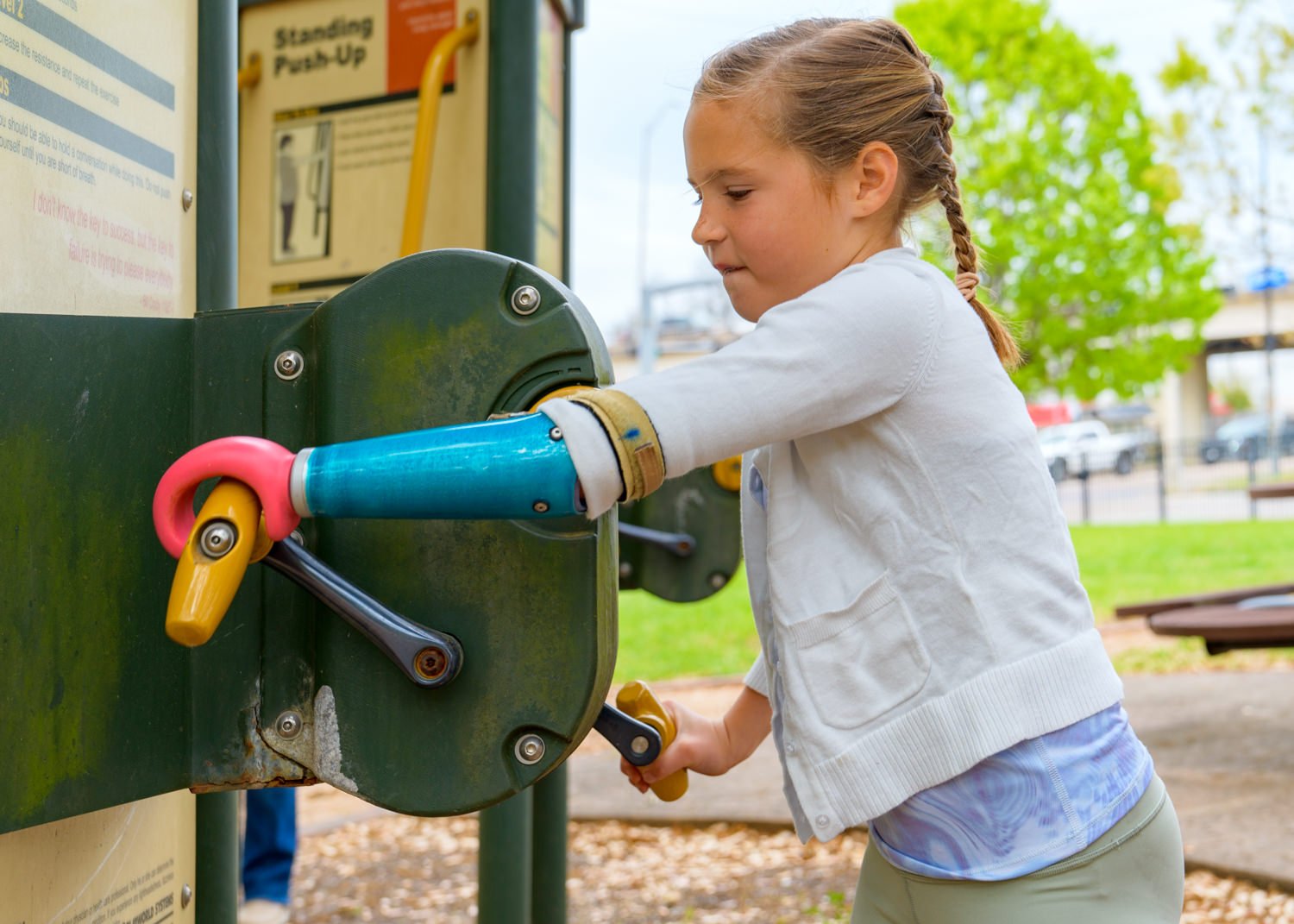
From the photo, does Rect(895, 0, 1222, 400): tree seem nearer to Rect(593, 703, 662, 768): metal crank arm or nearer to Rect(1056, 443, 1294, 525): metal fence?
Rect(1056, 443, 1294, 525): metal fence

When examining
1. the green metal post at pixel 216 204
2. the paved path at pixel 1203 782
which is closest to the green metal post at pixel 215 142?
the green metal post at pixel 216 204

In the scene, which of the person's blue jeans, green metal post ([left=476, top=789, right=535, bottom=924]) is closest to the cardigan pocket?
green metal post ([left=476, top=789, right=535, bottom=924])

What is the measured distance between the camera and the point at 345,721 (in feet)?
3.59

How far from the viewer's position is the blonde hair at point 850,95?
1254mm

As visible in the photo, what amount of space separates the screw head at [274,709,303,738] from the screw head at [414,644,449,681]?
5.6 inches

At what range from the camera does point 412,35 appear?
2736 millimetres

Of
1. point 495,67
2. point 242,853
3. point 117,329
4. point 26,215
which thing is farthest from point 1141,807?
point 242,853

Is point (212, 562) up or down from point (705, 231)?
down

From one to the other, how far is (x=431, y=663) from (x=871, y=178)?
0.63 meters

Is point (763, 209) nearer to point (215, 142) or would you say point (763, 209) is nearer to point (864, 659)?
point (864, 659)

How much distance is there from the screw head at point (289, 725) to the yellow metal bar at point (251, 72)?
84.8 inches

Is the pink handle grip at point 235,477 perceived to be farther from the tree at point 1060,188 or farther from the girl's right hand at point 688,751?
the tree at point 1060,188

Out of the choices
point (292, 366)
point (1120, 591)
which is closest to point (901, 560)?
point (292, 366)

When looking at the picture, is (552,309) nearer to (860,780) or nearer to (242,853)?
(860,780)
